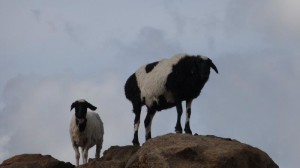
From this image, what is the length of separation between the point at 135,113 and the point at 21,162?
16.4 ft

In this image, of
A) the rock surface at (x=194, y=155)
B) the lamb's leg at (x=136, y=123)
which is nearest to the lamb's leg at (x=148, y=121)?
→ the lamb's leg at (x=136, y=123)

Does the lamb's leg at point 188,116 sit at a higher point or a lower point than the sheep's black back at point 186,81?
lower

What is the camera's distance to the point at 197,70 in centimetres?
2228

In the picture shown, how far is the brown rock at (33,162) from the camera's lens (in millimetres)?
21297

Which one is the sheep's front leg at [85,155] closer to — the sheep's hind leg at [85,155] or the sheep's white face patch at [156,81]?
the sheep's hind leg at [85,155]

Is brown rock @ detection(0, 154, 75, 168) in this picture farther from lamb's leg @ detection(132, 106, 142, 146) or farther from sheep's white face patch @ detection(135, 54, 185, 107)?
sheep's white face patch @ detection(135, 54, 185, 107)

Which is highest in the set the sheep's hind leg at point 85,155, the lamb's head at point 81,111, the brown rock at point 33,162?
the lamb's head at point 81,111

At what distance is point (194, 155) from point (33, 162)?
6184mm

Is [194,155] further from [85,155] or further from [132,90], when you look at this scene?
[85,155]

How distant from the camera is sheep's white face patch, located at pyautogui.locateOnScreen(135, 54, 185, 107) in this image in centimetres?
2266

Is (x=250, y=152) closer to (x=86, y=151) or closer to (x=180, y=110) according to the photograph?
(x=180, y=110)

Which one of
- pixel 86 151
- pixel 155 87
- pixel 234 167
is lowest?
pixel 234 167

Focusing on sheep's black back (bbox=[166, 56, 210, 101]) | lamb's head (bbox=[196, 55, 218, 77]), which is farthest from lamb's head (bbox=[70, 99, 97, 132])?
lamb's head (bbox=[196, 55, 218, 77])

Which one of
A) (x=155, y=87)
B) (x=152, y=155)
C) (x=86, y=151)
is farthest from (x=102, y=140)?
(x=152, y=155)
